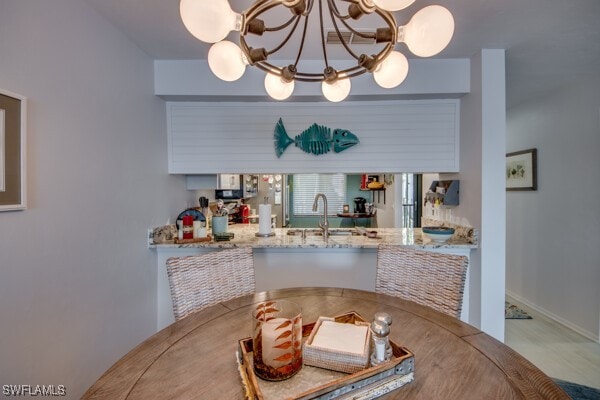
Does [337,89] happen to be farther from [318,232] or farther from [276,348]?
[318,232]

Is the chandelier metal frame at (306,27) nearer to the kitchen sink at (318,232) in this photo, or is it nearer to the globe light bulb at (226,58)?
the globe light bulb at (226,58)

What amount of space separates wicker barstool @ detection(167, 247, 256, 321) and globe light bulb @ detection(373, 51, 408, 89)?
3.68 ft

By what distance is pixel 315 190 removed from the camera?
7223 millimetres

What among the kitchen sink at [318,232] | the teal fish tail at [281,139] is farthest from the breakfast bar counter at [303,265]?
the teal fish tail at [281,139]

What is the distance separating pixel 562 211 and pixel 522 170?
2.23ft

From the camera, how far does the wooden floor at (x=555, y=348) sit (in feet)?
6.64

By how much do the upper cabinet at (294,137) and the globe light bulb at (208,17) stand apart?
5.13 ft

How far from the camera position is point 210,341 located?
3.15 feet

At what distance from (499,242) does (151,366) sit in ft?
7.32

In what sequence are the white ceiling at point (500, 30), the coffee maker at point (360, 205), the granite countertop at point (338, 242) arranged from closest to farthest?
the white ceiling at point (500, 30) → the granite countertop at point (338, 242) → the coffee maker at point (360, 205)

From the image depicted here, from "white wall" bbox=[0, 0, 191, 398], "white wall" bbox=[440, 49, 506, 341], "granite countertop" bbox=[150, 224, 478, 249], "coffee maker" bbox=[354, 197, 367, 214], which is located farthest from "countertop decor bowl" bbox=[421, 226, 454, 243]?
"coffee maker" bbox=[354, 197, 367, 214]

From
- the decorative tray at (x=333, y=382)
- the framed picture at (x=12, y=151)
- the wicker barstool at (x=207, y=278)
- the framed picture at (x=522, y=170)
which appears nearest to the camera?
the decorative tray at (x=333, y=382)

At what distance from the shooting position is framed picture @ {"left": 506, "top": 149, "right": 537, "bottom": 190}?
10.3 ft

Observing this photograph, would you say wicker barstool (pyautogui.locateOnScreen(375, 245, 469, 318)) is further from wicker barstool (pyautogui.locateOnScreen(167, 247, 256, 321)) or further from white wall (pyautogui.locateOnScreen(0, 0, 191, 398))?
white wall (pyautogui.locateOnScreen(0, 0, 191, 398))
